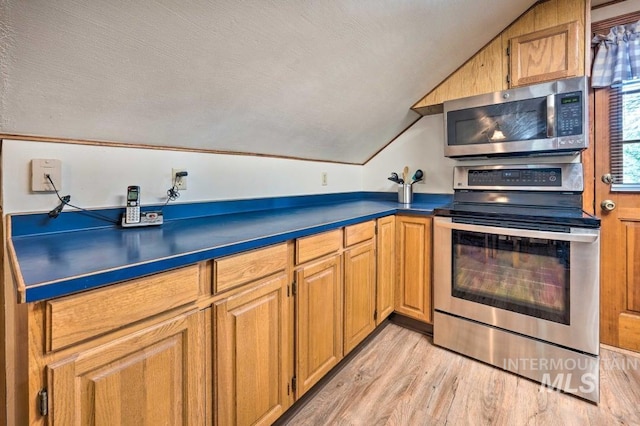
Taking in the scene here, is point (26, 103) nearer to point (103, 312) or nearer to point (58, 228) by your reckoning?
point (58, 228)

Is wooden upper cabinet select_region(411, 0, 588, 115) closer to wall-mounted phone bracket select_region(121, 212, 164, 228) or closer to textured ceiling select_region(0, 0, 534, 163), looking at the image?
textured ceiling select_region(0, 0, 534, 163)

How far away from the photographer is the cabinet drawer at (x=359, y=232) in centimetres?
165

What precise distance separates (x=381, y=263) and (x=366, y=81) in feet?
3.82

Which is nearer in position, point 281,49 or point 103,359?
point 103,359

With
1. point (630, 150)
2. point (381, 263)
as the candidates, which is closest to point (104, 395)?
point (381, 263)

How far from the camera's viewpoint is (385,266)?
6.71 feet

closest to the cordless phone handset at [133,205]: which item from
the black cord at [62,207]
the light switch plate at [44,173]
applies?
the black cord at [62,207]

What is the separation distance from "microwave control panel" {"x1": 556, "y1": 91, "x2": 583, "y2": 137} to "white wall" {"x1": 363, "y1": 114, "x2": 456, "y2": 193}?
0.77 meters

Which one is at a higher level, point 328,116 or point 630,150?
point 328,116

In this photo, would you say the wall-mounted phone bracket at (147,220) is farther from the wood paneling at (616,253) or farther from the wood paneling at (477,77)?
the wood paneling at (616,253)

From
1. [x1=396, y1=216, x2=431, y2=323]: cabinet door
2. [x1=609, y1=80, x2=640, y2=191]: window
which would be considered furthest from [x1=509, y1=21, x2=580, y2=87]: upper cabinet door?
[x1=396, y1=216, x2=431, y2=323]: cabinet door

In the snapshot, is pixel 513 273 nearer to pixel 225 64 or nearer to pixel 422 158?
pixel 422 158

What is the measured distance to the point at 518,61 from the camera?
6.26 ft

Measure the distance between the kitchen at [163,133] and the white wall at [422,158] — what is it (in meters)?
0.01
